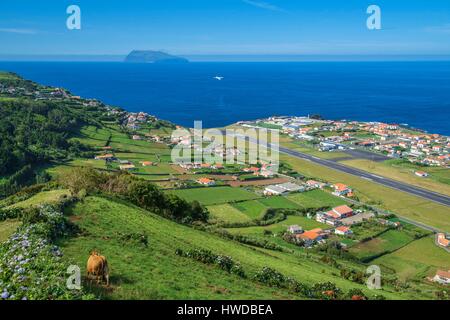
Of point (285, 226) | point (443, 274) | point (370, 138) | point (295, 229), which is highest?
point (370, 138)

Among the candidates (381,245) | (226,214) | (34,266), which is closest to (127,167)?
(226,214)

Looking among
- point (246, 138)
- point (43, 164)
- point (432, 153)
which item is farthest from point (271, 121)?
point (43, 164)

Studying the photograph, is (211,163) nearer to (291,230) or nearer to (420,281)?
(291,230)

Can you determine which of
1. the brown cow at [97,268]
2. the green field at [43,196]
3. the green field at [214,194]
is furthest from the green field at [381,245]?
the brown cow at [97,268]

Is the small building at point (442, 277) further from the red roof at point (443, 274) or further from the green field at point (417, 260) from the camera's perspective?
the green field at point (417, 260)

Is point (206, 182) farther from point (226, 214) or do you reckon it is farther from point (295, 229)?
point (295, 229)

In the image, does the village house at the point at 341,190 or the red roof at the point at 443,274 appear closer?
the red roof at the point at 443,274
